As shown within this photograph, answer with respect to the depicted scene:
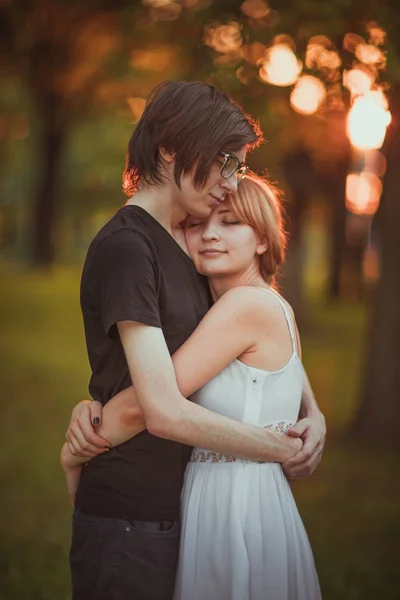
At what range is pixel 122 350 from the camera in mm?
3053

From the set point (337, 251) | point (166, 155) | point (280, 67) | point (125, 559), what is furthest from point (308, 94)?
point (337, 251)

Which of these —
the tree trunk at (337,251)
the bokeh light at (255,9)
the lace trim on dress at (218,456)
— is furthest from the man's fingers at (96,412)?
the tree trunk at (337,251)

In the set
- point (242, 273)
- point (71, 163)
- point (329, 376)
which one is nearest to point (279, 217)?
point (242, 273)

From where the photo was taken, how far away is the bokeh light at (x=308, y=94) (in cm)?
575

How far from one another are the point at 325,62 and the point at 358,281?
76.1ft

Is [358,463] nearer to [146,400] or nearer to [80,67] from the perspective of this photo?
[146,400]

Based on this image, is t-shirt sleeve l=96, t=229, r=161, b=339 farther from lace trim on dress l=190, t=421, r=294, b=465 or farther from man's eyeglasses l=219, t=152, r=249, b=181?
lace trim on dress l=190, t=421, r=294, b=465

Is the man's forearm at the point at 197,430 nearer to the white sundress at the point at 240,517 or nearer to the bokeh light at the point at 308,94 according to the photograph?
the white sundress at the point at 240,517

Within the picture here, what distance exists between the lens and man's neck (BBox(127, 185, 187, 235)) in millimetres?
3164

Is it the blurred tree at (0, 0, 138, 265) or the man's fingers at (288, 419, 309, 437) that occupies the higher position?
the blurred tree at (0, 0, 138, 265)

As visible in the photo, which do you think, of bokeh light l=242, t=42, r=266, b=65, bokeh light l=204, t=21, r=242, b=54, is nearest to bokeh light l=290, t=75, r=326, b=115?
bokeh light l=242, t=42, r=266, b=65

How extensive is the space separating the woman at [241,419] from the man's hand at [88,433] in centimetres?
4

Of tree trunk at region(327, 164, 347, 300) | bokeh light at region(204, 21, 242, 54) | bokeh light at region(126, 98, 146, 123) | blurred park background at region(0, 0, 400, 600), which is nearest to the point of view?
blurred park background at region(0, 0, 400, 600)

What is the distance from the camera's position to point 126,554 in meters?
3.05
